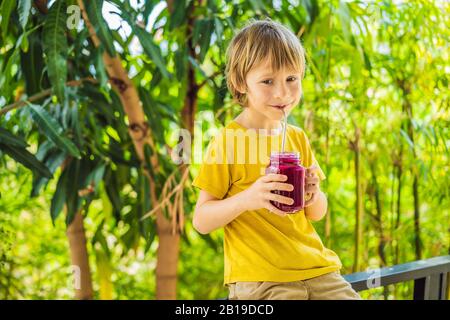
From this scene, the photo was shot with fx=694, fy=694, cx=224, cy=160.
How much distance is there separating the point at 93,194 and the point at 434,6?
1.02 meters

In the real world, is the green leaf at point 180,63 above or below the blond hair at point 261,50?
above

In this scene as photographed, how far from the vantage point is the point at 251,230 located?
103cm

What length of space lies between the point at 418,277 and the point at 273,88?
67 centimetres

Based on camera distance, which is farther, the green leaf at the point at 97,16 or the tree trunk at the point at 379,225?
Answer: the tree trunk at the point at 379,225

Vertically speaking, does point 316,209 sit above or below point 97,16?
below

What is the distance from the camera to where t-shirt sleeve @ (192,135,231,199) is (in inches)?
40.2

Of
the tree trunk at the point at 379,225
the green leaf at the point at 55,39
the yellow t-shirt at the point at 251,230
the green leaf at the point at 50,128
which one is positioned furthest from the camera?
the tree trunk at the point at 379,225

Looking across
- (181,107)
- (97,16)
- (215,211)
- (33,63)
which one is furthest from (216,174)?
(181,107)

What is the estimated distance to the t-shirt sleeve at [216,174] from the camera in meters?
1.02

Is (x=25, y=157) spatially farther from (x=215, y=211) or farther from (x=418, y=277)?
(x=418, y=277)

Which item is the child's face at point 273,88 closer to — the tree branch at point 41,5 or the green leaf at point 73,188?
the tree branch at point 41,5

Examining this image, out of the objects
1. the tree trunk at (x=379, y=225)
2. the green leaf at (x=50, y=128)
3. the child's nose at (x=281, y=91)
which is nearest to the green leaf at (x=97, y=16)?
the green leaf at (x=50, y=128)

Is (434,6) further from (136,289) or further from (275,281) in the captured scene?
(136,289)
